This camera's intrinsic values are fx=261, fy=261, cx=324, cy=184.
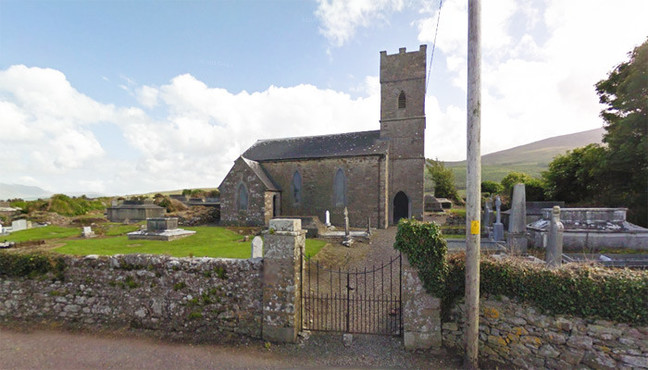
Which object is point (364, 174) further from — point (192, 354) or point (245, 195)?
point (192, 354)

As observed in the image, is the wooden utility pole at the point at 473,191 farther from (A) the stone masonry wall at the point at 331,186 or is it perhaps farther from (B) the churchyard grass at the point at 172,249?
(A) the stone masonry wall at the point at 331,186

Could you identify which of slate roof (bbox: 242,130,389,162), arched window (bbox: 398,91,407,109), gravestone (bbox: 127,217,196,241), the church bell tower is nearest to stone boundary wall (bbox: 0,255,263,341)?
gravestone (bbox: 127,217,196,241)

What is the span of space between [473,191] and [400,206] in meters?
20.8

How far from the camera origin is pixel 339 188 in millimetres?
24297

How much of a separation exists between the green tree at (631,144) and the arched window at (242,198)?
26.1 m

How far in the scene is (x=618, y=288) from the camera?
4117 millimetres

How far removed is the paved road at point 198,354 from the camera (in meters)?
5.02

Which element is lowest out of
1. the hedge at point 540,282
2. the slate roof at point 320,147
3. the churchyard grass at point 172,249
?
the churchyard grass at point 172,249

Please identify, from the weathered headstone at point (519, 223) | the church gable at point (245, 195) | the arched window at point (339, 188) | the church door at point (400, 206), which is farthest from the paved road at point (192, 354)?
the church door at point (400, 206)

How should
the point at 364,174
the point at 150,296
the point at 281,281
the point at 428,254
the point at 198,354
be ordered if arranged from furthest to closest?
the point at 364,174
the point at 150,296
the point at 281,281
the point at 198,354
the point at 428,254

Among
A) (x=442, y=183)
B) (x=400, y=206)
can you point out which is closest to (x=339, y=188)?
(x=400, y=206)

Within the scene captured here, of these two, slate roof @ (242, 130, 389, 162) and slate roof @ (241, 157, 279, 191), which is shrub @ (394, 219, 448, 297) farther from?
slate roof @ (241, 157, 279, 191)

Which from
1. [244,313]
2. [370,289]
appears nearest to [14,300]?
[244,313]

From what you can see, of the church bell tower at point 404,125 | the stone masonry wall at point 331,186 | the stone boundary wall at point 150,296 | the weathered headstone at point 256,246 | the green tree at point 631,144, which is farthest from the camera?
the church bell tower at point 404,125
